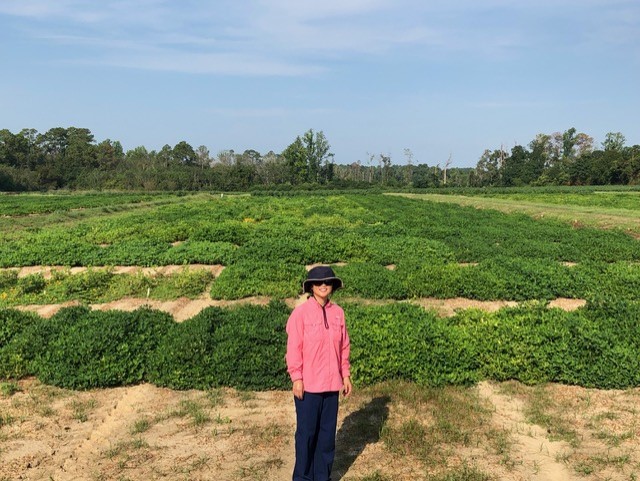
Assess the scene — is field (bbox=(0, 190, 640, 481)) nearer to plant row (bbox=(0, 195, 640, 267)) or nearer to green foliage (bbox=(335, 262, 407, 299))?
green foliage (bbox=(335, 262, 407, 299))

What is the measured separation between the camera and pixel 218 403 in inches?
238

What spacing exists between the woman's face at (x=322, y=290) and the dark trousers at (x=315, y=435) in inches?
32.5

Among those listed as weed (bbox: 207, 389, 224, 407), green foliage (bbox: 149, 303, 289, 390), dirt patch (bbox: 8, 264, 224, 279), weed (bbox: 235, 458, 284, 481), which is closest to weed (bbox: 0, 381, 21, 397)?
green foliage (bbox: 149, 303, 289, 390)

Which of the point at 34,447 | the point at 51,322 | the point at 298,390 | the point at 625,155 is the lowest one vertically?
the point at 34,447

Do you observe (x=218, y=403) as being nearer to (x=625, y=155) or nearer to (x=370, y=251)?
(x=370, y=251)

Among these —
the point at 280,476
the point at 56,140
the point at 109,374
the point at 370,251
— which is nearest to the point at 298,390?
the point at 280,476

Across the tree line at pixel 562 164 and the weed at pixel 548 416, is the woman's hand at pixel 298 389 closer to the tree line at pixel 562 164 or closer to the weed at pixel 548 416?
the weed at pixel 548 416

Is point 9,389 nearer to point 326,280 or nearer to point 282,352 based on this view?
point 282,352

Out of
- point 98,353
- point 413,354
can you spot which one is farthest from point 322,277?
point 98,353

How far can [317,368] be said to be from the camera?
4.09 m

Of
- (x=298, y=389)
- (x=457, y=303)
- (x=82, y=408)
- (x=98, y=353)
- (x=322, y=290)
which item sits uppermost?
(x=322, y=290)

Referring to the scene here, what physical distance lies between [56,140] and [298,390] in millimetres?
130183

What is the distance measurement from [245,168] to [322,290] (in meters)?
82.7

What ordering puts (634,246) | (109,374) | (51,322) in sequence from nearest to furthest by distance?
(109,374) → (51,322) → (634,246)
